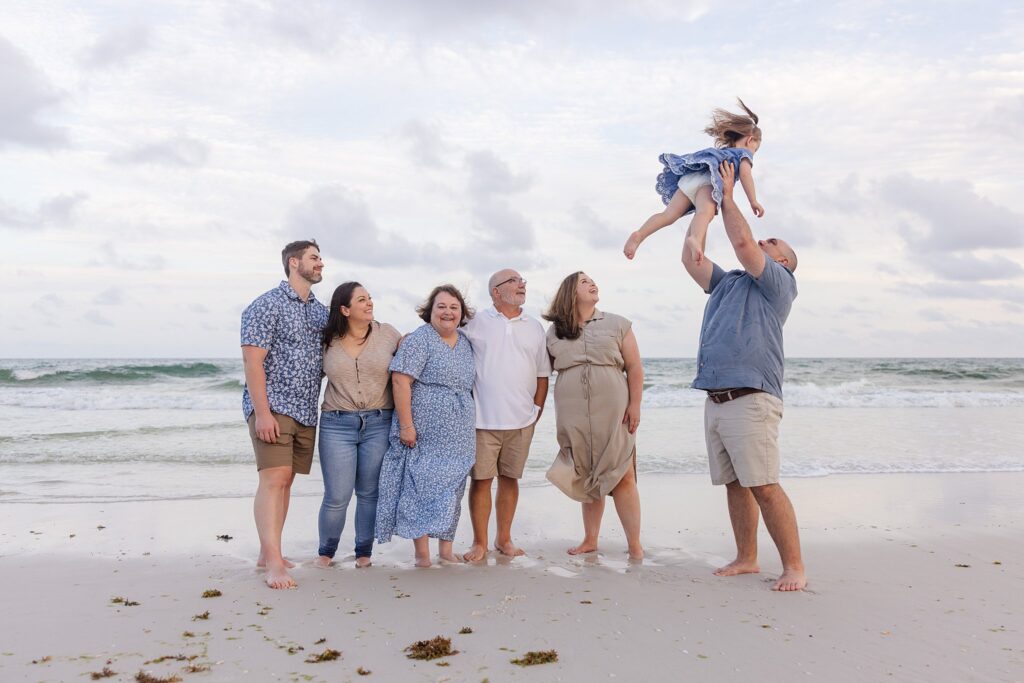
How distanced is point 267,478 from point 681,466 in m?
5.68

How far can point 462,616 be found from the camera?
12.9 feet

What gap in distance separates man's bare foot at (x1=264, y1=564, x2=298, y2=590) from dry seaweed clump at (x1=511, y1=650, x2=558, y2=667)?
1697 millimetres

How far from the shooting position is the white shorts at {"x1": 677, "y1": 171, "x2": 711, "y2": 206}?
4.68 m

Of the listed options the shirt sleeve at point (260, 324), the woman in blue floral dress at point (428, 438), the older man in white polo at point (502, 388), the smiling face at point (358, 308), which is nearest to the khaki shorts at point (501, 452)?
the older man in white polo at point (502, 388)

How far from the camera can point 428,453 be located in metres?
4.94

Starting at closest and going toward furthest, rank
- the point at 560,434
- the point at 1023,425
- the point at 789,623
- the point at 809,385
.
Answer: the point at 789,623 → the point at 560,434 → the point at 1023,425 → the point at 809,385

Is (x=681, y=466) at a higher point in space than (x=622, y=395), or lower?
lower

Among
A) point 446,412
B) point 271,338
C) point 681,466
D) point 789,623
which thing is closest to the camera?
point 789,623

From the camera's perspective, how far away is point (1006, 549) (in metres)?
5.48

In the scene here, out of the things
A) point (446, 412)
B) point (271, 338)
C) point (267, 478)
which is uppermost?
point (271, 338)

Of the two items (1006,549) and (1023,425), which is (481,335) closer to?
(1006,549)

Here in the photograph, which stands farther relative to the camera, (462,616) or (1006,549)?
(1006,549)

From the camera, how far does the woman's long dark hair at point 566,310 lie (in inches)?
204

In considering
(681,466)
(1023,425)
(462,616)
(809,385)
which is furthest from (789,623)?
(809,385)
